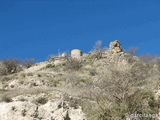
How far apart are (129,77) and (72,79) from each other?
447 inches

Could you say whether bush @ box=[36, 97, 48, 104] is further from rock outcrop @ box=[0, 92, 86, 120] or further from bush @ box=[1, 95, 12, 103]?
bush @ box=[1, 95, 12, 103]

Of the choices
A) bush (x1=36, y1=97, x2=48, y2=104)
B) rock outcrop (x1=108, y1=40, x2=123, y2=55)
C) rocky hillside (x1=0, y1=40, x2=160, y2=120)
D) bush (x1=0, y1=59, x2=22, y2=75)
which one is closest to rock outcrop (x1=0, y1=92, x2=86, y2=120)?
rocky hillside (x1=0, y1=40, x2=160, y2=120)

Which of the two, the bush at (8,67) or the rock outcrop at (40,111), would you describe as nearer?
the rock outcrop at (40,111)

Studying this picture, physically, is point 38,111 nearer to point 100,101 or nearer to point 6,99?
point 6,99

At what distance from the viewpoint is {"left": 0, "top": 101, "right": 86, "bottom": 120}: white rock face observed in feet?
38.9

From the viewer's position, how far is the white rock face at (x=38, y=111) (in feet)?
38.9

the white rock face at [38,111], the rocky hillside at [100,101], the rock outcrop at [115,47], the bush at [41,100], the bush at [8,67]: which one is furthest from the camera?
the bush at [8,67]

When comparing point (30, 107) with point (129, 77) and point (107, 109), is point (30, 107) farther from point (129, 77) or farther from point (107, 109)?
point (129, 77)

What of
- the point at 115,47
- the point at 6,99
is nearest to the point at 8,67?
the point at 115,47

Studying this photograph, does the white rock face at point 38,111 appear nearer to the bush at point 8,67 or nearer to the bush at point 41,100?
the bush at point 41,100

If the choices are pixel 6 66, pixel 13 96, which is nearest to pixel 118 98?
pixel 13 96

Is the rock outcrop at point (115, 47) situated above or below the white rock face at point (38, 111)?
above

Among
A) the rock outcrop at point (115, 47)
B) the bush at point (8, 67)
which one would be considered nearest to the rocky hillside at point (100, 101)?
the rock outcrop at point (115, 47)

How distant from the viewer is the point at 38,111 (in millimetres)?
12188
